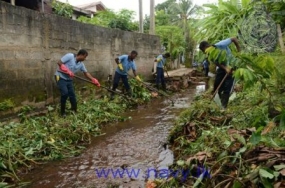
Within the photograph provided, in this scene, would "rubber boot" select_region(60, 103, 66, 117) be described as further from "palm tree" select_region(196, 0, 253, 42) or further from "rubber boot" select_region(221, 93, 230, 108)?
"palm tree" select_region(196, 0, 253, 42)

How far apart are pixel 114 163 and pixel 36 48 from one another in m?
3.42

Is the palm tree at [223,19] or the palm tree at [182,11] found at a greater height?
the palm tree at [182,11]

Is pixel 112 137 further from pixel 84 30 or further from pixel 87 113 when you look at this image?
pixel 84 30

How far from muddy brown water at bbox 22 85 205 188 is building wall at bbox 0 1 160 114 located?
71.4 inches

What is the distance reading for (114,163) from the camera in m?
3.72

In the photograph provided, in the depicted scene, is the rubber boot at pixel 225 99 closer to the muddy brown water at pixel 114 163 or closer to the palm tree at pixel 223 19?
the muddy brown water at pixel 114 163

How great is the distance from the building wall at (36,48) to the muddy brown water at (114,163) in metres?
1.81

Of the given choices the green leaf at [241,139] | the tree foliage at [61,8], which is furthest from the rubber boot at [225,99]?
the tree foliage at [61,8]

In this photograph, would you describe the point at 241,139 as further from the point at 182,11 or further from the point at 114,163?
the point at 182,11

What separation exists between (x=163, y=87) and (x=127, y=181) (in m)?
7.64

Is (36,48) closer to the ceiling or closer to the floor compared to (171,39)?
closer to the floor

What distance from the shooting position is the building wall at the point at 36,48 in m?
5.08

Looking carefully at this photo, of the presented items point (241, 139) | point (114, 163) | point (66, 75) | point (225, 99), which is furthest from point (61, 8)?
point (241, 139)

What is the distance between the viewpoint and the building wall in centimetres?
508
